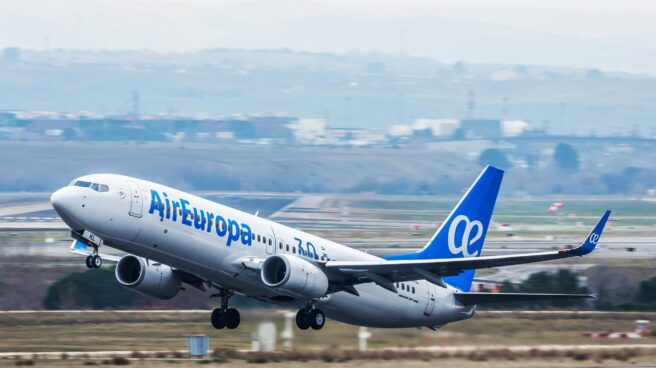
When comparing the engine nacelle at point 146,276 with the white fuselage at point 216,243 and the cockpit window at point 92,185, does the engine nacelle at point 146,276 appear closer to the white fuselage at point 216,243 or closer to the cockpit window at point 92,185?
the white fuselage at point 216,243

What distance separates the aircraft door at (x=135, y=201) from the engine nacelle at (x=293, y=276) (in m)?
4.22

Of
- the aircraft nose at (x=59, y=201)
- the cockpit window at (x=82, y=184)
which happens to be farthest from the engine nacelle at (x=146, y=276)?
the aircraft nose at (x=59, y=201)

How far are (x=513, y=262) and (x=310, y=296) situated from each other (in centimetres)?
615

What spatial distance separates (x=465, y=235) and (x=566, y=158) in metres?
138

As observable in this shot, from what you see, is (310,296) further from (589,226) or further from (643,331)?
(589,226)

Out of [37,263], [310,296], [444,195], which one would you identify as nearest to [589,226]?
[444,195]

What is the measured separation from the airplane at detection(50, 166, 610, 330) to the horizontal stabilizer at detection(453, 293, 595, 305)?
45mm

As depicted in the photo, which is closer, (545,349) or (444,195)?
(545,349)

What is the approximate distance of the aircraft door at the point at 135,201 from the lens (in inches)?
1384

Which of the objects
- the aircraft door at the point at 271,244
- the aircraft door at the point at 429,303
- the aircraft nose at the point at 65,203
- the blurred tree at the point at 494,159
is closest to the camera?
the aircraft nose at the point at 65,203

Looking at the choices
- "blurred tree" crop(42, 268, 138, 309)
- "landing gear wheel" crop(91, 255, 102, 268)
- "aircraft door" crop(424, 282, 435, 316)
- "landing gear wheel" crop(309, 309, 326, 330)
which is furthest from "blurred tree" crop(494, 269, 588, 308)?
"landing gear wheel" crop(91, 255, 102, 268)

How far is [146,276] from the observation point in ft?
129

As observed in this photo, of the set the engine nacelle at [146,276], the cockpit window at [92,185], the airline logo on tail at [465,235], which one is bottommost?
the engine nacelle at [146,276]

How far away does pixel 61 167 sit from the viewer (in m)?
141
